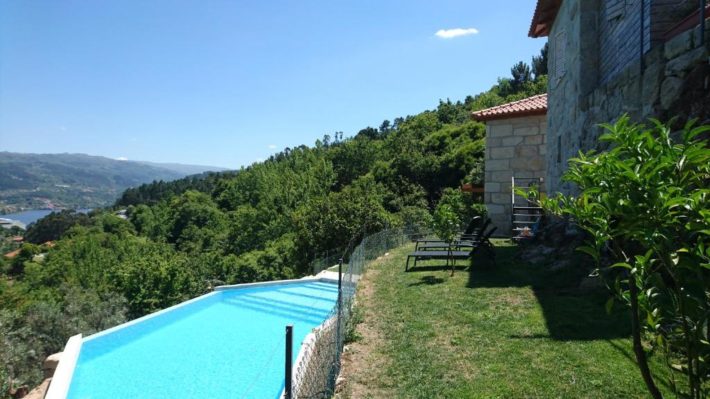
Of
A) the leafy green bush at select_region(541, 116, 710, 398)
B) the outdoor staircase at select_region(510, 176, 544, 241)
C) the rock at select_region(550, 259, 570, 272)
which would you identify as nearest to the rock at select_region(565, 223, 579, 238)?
the rock at select_region(550, 259, 570, 272)

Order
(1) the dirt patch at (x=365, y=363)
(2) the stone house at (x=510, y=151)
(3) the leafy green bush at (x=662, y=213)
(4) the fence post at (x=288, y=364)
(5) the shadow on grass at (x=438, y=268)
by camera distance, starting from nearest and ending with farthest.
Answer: (3) the leafy green bush at (x=662, y=213), (4) the fence post at (x=288, y=364), (1) the dirt patch at (x=365, y=363), (5) the shadow on grass at (x=438, y=268), (2) the stone house at (x=510, y=151)

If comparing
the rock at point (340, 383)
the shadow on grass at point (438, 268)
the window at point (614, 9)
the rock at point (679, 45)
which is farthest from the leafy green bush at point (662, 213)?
the shadow on grass at point (438, 268)

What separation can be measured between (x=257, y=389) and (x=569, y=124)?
797 centimetres

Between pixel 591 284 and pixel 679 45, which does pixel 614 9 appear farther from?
pixel 591 284

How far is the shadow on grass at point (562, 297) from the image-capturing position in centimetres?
473

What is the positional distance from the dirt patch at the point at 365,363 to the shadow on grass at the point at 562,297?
174 centimetres

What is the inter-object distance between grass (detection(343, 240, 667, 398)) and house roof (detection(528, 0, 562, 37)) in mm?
6774

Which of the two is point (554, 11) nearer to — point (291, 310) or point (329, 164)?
point (291, 310)

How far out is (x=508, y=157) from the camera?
48.3 feet

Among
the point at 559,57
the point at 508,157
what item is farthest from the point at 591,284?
the point at 508,157

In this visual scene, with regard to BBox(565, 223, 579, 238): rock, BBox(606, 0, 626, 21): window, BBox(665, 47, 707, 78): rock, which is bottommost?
BBox(565, 223, 579, 238): rock

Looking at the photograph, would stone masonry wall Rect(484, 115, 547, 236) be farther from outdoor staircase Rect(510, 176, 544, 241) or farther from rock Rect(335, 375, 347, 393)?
rock Rect(335, 375, 347, 393)

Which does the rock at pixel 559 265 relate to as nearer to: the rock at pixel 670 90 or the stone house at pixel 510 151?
the rock at pixel 670 90

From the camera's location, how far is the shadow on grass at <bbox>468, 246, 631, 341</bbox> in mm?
4727
